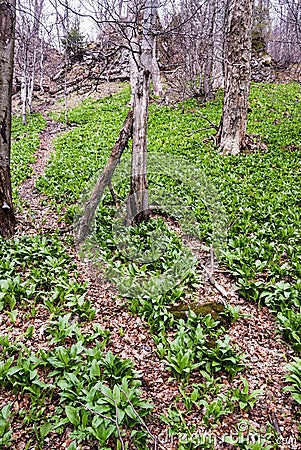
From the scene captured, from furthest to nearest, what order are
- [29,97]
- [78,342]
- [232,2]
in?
1. [29,97]
2. [232,2]
3. [78,342]

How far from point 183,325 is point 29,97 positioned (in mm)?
21963

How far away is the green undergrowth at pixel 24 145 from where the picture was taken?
404 inches

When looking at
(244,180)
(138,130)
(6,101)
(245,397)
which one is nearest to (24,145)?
(6,101)

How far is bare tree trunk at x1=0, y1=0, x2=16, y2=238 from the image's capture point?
5230 millimetres

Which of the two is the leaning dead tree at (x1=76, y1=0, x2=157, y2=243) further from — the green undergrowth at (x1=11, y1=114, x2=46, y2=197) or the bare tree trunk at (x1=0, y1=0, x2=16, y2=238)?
the green undergrowth at (x1=11, y1=114, x2=46, y2=197)

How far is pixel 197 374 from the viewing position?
335cm

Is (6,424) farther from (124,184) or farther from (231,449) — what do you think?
(124,184)

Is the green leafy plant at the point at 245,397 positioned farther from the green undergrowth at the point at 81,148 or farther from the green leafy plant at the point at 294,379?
the green undergrowth at the point at 81,148

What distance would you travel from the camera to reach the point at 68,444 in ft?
9.03

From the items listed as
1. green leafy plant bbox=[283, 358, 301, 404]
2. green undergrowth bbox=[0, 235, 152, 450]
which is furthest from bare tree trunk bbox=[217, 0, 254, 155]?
green leafy plant bbox=[283, 358, 301, 404]

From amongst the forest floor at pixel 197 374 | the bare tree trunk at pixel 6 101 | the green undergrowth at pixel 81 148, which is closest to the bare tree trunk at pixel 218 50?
the green undergrowth at pixel 81 148

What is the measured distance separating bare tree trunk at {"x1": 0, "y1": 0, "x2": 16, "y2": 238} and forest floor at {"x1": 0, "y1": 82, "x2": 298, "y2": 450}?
1.26m

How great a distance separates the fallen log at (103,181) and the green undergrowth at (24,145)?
2.88 m

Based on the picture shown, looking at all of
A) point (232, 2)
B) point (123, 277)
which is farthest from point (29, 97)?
point (123, 277)
